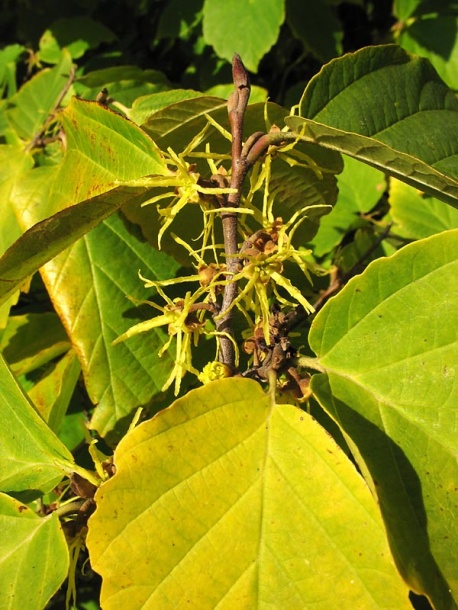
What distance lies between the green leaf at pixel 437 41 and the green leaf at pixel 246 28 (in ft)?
1.75

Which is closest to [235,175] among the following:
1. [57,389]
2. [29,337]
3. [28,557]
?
[28,557]

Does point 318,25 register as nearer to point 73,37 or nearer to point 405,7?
point 405,7

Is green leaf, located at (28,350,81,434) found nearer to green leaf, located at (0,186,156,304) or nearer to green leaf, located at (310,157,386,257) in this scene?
green leaf, located at (0,186,156,304)

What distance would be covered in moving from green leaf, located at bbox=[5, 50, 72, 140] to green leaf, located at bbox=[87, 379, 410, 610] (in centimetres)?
121

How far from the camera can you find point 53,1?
8.67 ft

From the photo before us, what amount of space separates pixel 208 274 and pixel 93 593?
3.54 ft

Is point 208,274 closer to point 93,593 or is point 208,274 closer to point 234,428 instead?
point 234,428

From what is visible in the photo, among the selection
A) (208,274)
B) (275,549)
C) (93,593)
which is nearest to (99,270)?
(208,274)

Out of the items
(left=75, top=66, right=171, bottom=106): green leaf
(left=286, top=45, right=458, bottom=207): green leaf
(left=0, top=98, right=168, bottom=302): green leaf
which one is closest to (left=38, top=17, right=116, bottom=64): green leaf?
Answer: (left=75, top=66, right=171, bottom=106): green leaf

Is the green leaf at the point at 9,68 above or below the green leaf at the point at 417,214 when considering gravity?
above

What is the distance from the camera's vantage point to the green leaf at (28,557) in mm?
845

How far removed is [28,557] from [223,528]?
31 cm

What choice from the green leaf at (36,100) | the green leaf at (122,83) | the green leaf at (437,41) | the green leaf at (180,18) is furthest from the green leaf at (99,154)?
the green leaf at (437,41)

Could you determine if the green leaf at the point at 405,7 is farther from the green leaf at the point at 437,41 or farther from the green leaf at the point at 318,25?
the green leaf at the point at 318,25
